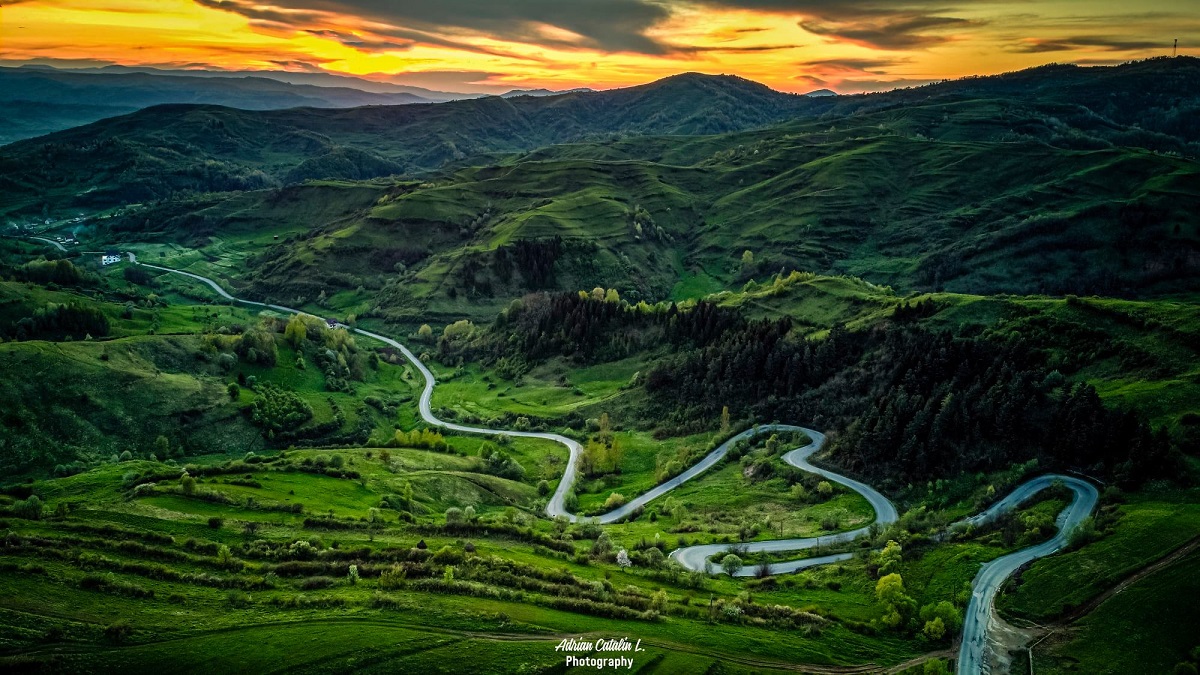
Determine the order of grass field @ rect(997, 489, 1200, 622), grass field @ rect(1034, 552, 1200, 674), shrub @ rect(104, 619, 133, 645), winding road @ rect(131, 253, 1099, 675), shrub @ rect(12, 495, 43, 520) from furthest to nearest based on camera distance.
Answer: shrub @ rect(12, 495, 43, 520) → grass field @ rect(997, 489, 1200, 622) → winding road @ rect(131, 253, 1099, 675) → grass field @ rect(1034, 552, 1200, 674) → shrub @ rect(104, 619, 133, 645)

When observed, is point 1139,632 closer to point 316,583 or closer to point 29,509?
point 316,583

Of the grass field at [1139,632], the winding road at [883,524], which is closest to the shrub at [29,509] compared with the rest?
the winding road at [883,524]

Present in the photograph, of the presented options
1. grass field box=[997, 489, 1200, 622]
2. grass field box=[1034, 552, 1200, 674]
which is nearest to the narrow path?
grass field box=[997, 489, 1200, 622]

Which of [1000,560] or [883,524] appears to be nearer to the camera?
[1000,560]

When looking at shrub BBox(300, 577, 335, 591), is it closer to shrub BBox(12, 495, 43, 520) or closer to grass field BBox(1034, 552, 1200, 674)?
shrub BBox(12, 495, 43, 520)

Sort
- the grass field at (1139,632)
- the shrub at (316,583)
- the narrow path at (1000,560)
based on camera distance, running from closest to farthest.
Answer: the grass field at (1139,632) < the narrow path at (1000,560) < the shrub at (316,583)

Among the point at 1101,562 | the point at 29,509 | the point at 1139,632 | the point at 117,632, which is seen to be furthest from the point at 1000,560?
the point at 29,509

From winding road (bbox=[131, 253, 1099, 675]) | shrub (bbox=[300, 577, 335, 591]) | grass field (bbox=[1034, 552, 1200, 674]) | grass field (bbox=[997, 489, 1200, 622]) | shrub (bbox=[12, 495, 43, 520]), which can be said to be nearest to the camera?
grass field (bbox=[1034, 552, 1200, 674])

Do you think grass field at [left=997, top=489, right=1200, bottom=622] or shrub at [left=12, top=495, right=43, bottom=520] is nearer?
grass field at [left=997, top=489, right=1200, bottom=622]

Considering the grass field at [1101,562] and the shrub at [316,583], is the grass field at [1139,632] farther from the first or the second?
the shrub at [316,583]

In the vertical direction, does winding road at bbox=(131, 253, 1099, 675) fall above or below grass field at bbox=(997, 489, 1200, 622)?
below

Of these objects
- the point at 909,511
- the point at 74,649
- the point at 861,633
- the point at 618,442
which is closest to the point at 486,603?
the point at 74,649

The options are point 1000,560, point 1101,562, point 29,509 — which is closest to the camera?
point 1101,562
